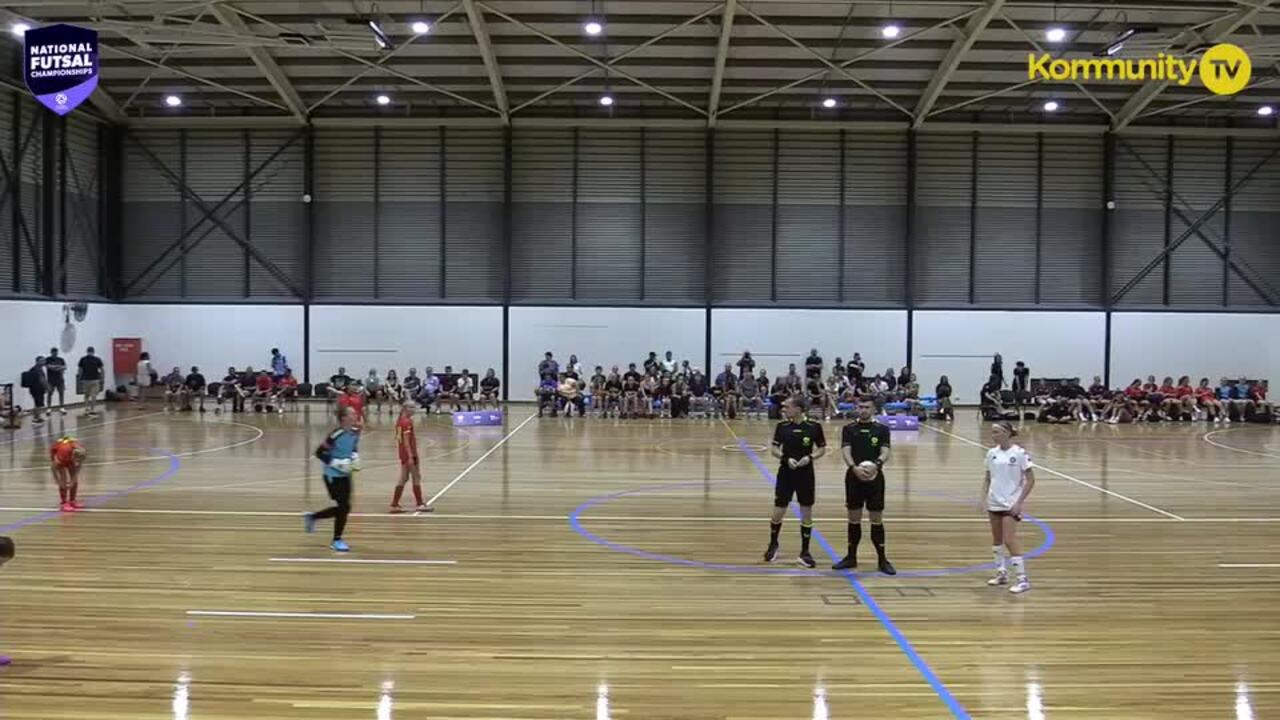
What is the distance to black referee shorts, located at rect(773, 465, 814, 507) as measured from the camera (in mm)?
9352

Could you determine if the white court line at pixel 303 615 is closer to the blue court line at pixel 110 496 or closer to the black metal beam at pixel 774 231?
the blue court line at pixel 110 496

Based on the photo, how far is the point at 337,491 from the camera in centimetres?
970

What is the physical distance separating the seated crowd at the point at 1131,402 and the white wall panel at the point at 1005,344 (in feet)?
6.98

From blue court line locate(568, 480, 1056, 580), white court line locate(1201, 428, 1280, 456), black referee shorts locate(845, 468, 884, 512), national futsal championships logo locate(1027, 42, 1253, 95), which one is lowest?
blue court line locate(568, 480, 1056, 580)

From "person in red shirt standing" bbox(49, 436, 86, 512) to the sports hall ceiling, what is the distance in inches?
532

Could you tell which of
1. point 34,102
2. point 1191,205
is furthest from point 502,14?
point 1191,205

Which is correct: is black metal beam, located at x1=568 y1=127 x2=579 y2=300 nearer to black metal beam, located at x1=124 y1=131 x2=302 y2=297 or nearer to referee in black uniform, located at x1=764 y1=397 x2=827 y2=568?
black metal beam, located at x1=124 y1=131 x2=302 y2=297

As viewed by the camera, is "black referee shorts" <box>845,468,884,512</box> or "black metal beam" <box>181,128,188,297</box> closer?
"black referee shorts" <box>845,468,884,512</box>

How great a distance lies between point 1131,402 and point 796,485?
20.8 meters

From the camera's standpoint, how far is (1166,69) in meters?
24.0

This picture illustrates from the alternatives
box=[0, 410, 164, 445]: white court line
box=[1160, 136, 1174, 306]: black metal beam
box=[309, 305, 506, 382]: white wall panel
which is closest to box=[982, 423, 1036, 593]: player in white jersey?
box=[0, 410, 164, 445]: white court line

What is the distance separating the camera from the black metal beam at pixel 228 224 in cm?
2950

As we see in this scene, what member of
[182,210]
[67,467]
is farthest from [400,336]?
[67,467]

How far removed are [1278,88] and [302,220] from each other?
30.0 meters
